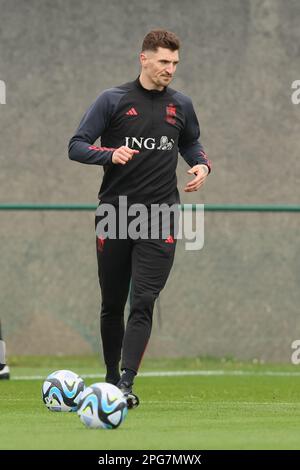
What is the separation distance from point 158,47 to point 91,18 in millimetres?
9087

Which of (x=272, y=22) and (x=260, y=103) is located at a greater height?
(x=272, y=22)

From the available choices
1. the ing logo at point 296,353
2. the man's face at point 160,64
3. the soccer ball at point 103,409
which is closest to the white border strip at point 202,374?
the ing logo at point 296,353

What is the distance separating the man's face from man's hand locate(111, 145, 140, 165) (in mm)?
574

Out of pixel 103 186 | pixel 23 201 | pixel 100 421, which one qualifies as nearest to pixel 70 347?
pixel 23 201

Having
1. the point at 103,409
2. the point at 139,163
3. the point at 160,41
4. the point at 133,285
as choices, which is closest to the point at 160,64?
the point at 160,41

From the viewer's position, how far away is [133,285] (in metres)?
8.05

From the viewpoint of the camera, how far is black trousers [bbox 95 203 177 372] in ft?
26.1

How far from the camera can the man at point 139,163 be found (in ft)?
26.3

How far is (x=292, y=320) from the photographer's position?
1584cm

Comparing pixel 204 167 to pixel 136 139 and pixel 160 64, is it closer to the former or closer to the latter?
pixel 136 139

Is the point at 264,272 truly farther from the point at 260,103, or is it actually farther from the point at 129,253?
the point at 129,253

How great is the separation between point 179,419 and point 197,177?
1767 mm

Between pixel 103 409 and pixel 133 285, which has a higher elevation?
pixel 133 285
